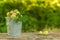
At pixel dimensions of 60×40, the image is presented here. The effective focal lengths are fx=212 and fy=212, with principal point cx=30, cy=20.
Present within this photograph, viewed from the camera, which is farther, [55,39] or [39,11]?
[39,11]

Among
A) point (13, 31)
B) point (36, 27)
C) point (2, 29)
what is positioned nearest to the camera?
point (13, 31)

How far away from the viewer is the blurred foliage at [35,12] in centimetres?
391

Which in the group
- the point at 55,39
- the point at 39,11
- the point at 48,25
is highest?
the point at 39,11

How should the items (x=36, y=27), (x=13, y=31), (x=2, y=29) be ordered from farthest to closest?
(x=36, y=27), (x=2, y=29), (x=13, y=31)

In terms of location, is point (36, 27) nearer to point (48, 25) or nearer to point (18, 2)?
point (48, 25)

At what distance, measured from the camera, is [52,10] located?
13.3ft

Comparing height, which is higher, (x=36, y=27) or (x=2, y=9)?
(x=2, y=9)

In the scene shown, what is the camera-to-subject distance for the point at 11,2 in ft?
12.7

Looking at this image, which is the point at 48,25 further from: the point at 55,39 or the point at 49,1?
the point at 55,39

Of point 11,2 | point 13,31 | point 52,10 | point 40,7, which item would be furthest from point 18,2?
point 13,31

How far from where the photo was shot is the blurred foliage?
391 cm

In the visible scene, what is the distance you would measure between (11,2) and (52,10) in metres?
0.80

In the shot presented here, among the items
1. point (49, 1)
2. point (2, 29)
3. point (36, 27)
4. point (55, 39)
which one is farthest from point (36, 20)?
point (55, 39)

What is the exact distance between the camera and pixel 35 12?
13.4 feet
